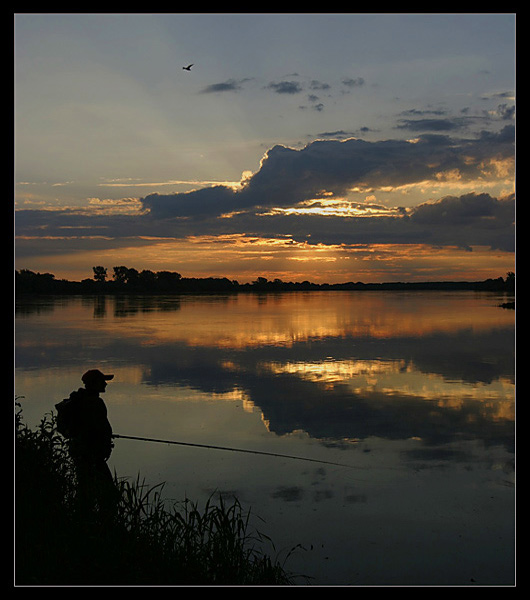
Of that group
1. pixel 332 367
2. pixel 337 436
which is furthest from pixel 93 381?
pixel 332 367

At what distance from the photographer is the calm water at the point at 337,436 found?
29.5ft

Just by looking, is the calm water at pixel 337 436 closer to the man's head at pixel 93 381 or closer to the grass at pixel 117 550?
the grass at pixel 117 550

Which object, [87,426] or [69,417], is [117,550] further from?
[69,417]

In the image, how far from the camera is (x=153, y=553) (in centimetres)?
757

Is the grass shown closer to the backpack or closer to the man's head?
the backpack

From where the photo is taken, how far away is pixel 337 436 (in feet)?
48.5

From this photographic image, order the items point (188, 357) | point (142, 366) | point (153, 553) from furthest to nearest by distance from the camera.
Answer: point (188, 357)
point (142, 366)
point (153, 553)

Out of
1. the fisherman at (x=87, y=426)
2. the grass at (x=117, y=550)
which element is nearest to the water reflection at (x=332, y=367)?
the fisherman at (x=87, y=426)

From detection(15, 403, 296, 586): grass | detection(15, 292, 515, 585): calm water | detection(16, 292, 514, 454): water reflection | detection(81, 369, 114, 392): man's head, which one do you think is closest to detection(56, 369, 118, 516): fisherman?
detection(81, 369, 114, 392): man's head
